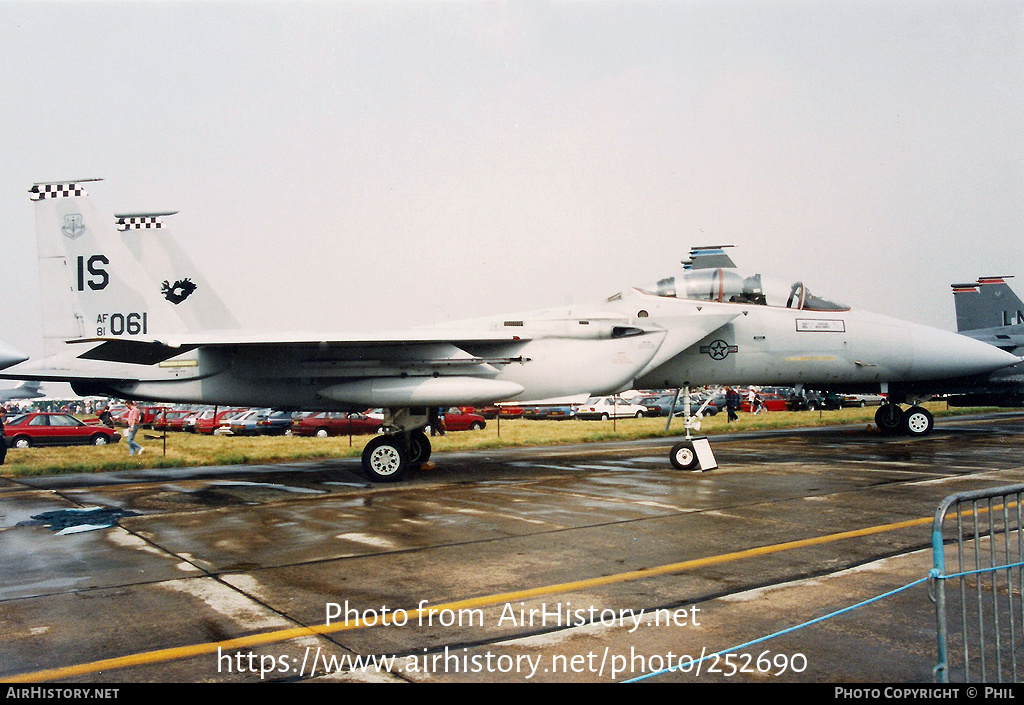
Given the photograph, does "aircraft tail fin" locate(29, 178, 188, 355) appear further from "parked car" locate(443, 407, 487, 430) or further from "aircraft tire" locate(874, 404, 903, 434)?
"parked car" locate(443, 407, 487, 430)

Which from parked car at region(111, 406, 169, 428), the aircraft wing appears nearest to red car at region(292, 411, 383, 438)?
parked car at region(111, 406, 169, 428)

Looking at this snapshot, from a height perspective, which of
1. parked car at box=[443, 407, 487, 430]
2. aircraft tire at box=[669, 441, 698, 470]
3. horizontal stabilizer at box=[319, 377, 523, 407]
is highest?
horizontal stabilizer at box=[319, 377, 523, 407]

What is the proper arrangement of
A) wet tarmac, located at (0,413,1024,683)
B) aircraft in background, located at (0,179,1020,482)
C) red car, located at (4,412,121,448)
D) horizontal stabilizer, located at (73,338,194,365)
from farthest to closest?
red car, located at (4,412,121,448), aircraft in background, located at (0,179,1020,482), horizontal stabilizer, located at (73,338,194,365), wet tarmac, located at (0,413,1024,683)

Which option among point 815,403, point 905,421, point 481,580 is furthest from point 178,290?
point 815,403

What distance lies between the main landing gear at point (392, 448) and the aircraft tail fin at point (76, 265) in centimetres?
437

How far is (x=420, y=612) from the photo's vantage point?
16.0 feet

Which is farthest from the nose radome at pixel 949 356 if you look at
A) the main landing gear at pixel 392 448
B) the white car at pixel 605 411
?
the white car at pixel 605 411

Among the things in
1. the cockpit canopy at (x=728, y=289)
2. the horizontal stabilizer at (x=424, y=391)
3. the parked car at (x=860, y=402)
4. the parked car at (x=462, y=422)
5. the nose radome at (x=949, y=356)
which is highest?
the cockpit canopy at (x=728, y=289)

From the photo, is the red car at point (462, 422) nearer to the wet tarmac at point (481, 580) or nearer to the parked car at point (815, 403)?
the parked car at point (815, 403)

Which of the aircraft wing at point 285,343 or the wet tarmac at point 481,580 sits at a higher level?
the aircraft wing at point 285,343

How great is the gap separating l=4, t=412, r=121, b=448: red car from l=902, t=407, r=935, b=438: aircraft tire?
2406cm

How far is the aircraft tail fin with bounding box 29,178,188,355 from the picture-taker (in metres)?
12.8

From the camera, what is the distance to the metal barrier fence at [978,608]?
132 inches

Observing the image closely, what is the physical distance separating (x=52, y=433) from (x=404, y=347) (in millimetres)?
19261
